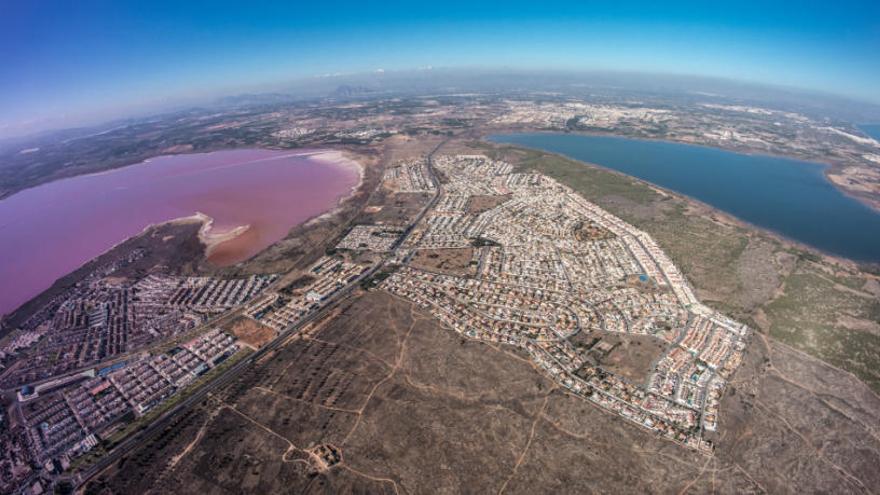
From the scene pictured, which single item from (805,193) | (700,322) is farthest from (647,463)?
(805,193)

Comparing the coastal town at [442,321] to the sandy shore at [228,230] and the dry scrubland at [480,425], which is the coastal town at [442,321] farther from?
the sandy shore at [228,230]

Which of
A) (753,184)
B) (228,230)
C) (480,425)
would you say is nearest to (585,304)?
(480,425)

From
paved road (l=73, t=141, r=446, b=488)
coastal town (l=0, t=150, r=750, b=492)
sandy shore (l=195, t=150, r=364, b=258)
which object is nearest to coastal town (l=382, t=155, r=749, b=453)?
coastal town (l=0, t=150, r=750, b=492)

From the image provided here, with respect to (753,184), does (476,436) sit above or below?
below

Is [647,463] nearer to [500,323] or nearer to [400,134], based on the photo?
[500,323]

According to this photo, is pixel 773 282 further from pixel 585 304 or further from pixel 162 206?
pixel 162 206

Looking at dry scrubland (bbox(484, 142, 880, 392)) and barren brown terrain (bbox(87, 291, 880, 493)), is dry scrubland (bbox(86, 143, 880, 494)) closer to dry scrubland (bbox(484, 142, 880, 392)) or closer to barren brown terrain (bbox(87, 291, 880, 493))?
barren brown terrain (bbox(87, 291, 880, 493))

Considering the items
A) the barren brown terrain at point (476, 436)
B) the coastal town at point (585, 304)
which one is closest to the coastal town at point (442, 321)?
the coastal town at point (585, 304)
